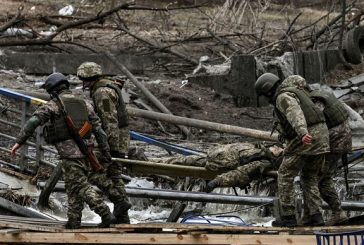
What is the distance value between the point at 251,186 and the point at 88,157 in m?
3.26

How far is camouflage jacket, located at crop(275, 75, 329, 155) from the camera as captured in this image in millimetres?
9773

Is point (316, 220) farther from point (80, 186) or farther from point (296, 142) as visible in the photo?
point (80, 186)

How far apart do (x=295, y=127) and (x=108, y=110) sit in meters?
2.19

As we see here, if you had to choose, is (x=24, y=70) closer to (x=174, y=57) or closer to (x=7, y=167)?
(x=174, y=57)

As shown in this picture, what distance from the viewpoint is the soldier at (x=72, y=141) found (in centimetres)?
998

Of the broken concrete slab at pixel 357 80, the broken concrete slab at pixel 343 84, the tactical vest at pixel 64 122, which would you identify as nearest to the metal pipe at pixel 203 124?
the tactical vest at pixel 64 122

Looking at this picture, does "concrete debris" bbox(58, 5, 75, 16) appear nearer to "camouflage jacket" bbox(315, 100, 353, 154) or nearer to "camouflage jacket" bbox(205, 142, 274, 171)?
"camouflage jacket" bbox(205, 142, 274, 171)

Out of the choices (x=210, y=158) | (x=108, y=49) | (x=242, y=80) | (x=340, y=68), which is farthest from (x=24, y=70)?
(x=210, y=158)

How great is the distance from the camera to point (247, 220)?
12.9 meters

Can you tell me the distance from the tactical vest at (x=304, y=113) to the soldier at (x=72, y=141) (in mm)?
1961

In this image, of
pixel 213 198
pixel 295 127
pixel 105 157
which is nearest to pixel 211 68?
pixel 213 198

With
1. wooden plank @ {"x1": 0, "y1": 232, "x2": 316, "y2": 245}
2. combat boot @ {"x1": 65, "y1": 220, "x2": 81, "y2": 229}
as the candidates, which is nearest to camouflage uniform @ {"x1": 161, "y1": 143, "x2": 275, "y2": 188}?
combat boot @ {"x1": 65, "y1": 220, "x2": 81, "y2": 229}

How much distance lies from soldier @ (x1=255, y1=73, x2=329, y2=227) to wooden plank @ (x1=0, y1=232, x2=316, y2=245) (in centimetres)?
103

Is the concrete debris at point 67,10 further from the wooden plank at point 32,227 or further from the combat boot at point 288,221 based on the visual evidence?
the combat boot at point 288,221
